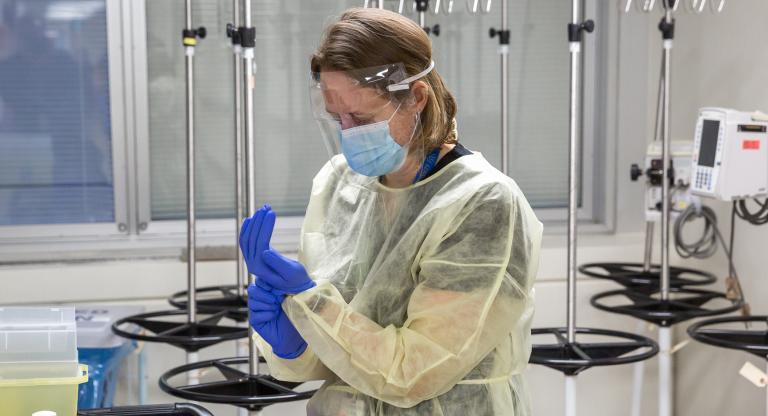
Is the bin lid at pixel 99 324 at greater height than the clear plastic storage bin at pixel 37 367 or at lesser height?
lesser

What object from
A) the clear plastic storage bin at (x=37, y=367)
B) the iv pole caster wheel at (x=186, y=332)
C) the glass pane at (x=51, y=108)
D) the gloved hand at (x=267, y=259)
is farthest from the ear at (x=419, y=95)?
the glass pane at (x=51, y=108)

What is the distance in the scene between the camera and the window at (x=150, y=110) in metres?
3.10

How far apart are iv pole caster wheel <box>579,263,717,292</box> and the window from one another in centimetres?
66

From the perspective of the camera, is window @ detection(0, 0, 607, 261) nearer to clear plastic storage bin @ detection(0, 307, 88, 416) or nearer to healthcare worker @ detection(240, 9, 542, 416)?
healthcare worker @ detection(240, 9, 542, 416)

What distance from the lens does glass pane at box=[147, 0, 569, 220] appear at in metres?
3.18

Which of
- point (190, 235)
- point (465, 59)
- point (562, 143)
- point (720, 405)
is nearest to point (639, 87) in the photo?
point (562, 143)

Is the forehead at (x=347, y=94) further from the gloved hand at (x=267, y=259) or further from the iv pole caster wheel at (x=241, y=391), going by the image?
the iv pole caster wheel at (x=241, y=391)

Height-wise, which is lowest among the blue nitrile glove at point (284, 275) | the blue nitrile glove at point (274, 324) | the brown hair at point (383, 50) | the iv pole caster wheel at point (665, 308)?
the iv pole caster wheel at point (665, 308)

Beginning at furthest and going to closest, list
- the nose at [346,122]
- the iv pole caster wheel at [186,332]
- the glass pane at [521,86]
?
the glass pane at [521,86] → the iv pole caster wheel at [186,332] → the nose at [346,122]

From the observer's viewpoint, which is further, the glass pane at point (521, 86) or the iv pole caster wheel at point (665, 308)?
the glass pane at point (521, 86)

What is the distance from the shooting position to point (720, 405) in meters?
3.15

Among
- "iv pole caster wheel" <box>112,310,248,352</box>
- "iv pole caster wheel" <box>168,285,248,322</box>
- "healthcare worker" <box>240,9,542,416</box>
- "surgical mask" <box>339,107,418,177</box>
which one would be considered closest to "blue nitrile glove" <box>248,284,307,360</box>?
"healthcare worker" <box>240,9,542,416</box>

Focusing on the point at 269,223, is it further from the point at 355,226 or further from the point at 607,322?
Result: the point at 607,322

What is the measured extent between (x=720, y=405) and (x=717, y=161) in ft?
3.13
